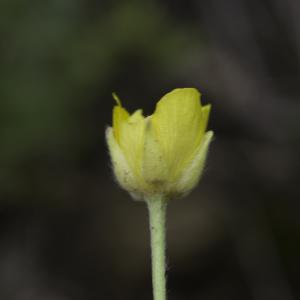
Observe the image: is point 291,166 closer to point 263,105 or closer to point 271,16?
point 263,105

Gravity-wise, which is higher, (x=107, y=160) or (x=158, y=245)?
(x=107, y=160)

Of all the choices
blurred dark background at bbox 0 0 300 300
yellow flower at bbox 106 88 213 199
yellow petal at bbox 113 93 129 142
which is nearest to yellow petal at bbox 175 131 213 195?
yellow flower at bbox 106 88 213 199

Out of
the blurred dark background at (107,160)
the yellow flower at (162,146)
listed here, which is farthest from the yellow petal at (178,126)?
the blurred dark background at (107,160)

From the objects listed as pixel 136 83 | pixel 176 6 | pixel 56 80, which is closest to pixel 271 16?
pixel 176 6

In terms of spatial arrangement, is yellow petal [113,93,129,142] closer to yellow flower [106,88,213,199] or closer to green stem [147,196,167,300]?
yellow flower [106,88,213,199]

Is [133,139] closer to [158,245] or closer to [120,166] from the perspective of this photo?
[120,166]

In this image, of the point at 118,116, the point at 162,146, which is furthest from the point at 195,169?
the point at 118,116

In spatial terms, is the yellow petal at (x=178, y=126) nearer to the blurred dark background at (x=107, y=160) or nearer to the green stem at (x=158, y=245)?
the green stem at (x=158, y=245)
